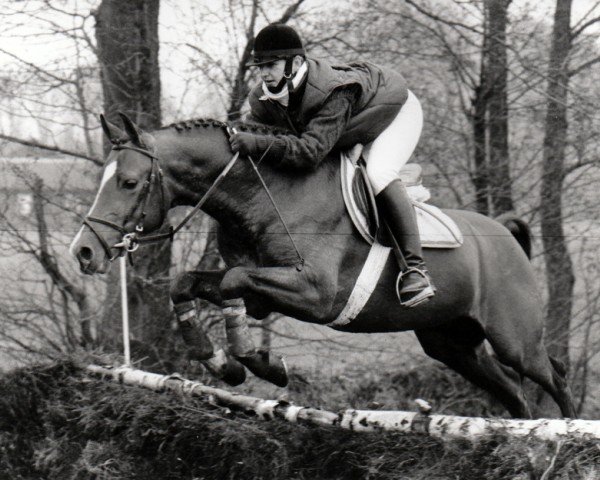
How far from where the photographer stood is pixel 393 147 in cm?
500

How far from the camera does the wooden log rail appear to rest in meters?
3.92

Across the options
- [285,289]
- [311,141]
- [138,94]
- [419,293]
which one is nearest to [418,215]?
[419,293]

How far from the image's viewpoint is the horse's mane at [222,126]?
4.68 m

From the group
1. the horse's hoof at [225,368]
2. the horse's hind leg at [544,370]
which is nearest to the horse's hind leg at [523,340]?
→ the horse's hind leg at [544,370]

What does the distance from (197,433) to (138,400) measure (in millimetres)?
421

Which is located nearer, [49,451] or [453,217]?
[49,451]

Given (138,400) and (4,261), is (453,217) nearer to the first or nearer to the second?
(138,400)

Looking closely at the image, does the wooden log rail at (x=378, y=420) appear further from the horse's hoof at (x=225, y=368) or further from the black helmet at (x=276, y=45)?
the black helmet at (x=276, y=45)

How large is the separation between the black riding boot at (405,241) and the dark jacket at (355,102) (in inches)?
13.2

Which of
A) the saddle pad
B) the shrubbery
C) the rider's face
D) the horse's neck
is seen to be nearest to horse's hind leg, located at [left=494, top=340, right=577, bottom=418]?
the saddle pad

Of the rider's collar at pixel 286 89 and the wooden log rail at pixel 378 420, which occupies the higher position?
the rider's collar at pixel 286 89

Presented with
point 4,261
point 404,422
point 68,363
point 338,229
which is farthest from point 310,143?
point 4,261

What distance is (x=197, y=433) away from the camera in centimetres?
488

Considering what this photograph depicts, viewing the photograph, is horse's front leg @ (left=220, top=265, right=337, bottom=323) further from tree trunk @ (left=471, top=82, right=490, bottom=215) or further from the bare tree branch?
tree trunk @ (left=471, top=82, right=490, bottom=215)
